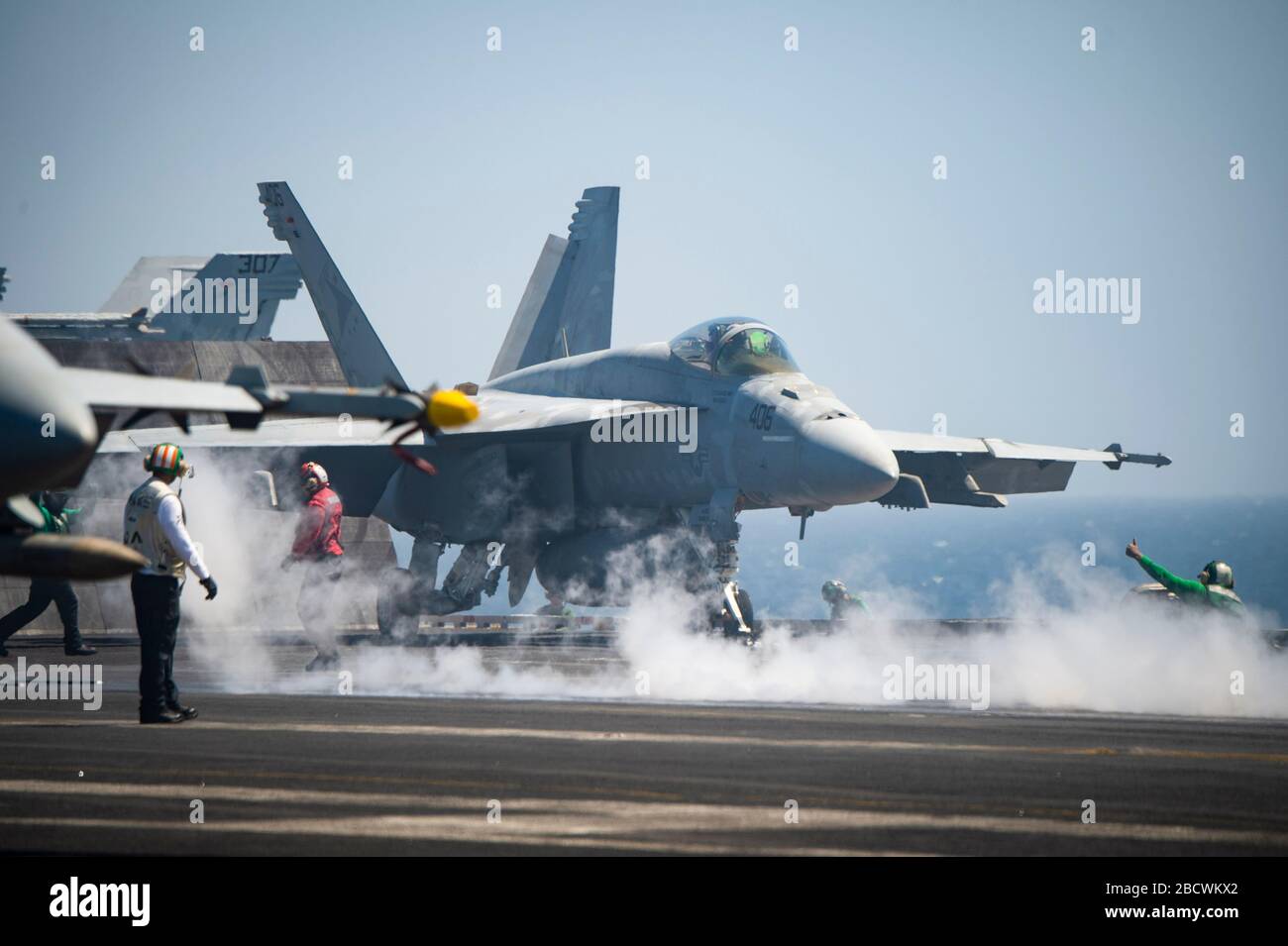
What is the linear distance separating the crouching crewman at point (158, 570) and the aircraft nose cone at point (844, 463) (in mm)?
8950

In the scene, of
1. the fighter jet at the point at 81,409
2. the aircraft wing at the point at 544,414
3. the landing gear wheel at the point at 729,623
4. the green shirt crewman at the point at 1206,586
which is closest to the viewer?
the fighter jet at the point at 81,409

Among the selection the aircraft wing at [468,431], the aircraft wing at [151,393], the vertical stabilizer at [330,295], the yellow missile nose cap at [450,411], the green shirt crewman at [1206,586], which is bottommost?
the green shirt crewman at [1206,586]

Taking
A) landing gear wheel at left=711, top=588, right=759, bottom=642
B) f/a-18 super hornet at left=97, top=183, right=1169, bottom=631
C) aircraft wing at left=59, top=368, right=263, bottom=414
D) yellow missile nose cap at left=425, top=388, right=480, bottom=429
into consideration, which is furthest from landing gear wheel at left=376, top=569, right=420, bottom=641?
yellow missile nose cap at left=425, top=388, right=480, bottom=429

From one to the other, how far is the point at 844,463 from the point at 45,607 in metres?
10.6

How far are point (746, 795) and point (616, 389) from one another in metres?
14.3

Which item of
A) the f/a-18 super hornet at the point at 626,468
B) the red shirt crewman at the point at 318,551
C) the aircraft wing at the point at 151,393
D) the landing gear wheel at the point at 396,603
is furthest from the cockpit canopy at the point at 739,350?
the aircraft wing at the point at 151,393

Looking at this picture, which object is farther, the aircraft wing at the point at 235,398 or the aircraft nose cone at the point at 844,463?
the aircraft nose cone at the point at 844,463

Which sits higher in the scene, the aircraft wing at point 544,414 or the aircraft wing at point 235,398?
the aircraft wing at point 544,414

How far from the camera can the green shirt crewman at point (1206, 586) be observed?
1819 centimetres

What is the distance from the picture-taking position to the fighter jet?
624 centimetres

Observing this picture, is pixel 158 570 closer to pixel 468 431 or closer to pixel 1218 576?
pixel 468 431

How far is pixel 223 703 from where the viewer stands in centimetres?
1452

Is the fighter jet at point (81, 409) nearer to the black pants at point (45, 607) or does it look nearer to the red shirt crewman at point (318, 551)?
the red shirt crewman at point (318, 551)

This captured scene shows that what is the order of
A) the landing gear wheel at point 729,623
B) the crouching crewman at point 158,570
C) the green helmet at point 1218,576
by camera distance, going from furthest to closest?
the landing gear wheel at point 729,623 < the green helmet at point 1218,576 < the crouching crewman at point 158,570
